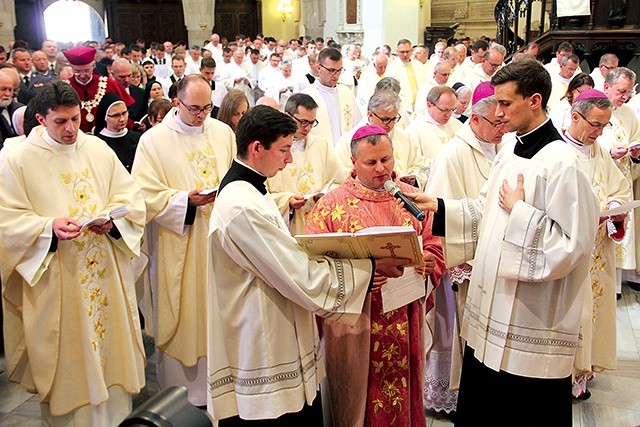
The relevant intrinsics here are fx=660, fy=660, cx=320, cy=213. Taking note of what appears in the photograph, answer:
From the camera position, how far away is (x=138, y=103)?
7.65m

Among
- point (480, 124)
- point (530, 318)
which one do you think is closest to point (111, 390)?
point (530, 318)

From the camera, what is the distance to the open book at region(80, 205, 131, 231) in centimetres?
329

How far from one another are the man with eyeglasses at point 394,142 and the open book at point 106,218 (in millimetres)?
1725

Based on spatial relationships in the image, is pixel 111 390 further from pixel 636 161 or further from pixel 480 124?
pixel 636 161

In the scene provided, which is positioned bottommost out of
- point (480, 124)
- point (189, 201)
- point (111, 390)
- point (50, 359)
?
point (111, 390)

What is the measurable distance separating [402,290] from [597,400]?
2.08 meters

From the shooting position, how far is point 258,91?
1464 centimetres

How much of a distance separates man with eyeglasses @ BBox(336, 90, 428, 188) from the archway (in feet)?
70.4

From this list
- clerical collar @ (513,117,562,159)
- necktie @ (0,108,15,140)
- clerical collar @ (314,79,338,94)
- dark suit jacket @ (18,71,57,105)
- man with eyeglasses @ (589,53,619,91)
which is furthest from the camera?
man with eyeglasses @ (589,53,619,91)

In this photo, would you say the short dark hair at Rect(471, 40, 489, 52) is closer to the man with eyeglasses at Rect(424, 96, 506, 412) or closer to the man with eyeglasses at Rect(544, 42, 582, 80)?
the man with eyeglasses at Rect(544, 42, 582, 80)

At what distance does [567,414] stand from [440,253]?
929mm

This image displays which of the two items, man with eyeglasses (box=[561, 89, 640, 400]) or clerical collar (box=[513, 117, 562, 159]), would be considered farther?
man with eyeglasses (box=[561, 89, 640, 400])

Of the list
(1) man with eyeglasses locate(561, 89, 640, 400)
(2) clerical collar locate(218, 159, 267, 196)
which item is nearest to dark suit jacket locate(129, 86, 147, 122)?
(1) man with eyeglasses locate(561, 89, 640, 400)

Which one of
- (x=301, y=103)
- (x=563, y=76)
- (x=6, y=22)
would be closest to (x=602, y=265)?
(x=301, y=103)
